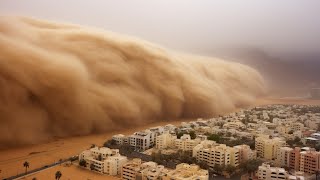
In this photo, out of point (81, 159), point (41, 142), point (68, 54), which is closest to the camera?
point (81, 159)

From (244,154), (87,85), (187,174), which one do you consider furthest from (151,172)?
(87,85)

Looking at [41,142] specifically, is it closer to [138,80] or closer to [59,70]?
[59,70]

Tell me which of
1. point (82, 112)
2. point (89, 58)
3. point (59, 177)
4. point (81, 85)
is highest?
point (89, 58)

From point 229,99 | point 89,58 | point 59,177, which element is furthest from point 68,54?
point 229,99

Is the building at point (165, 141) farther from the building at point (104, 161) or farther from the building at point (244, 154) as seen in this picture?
the building at point (244, 154)

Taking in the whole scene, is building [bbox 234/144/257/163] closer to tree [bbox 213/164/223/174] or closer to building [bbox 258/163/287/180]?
tree [bbox 213/164/223/174]

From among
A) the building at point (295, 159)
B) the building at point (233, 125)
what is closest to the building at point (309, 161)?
the building at point (295, 159)
